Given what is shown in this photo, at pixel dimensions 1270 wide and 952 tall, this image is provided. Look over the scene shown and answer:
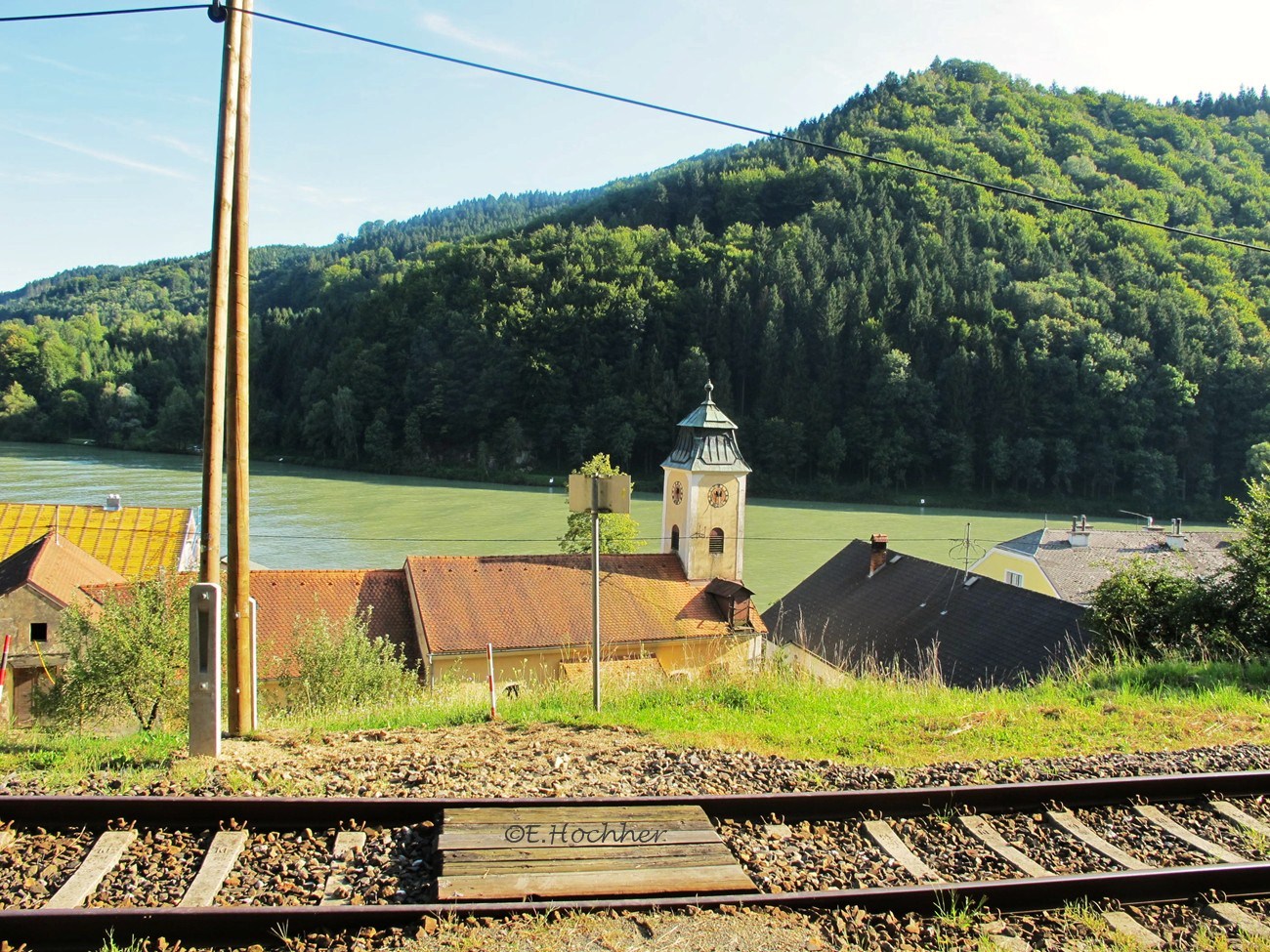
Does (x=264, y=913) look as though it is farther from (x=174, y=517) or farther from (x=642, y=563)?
(x=174, y=517)

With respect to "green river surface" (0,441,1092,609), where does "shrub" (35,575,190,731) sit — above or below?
above

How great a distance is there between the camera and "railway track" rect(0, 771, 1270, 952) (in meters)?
3.23

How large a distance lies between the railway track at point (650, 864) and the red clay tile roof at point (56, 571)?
11.9 m

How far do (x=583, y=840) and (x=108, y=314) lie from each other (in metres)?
157

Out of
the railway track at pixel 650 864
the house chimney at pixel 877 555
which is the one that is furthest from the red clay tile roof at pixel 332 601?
the railway track at pixel 650 864

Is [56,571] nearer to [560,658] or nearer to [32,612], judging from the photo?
[32,612]

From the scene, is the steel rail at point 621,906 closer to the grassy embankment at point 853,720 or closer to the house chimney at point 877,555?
the grassy embankment at point 853,720

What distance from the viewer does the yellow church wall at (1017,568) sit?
22.9 m

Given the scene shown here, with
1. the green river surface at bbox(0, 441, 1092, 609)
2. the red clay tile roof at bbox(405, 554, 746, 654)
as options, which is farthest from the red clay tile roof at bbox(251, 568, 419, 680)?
the green river surface at bbox(0, 441, 1092, 609)

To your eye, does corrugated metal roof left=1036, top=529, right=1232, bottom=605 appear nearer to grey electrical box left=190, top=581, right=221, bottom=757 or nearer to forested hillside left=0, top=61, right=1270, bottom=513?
grey electrical box left=190, top=581, right=221, bottom=757

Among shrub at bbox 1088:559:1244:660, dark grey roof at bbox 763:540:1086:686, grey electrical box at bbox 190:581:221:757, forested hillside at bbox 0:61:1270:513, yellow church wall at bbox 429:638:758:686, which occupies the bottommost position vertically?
yellow church wall at bbox 429:638:758:686

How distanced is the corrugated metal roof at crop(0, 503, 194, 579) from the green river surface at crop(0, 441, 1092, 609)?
8.35 m

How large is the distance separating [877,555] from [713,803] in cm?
1868

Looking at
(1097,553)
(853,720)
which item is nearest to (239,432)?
(853,720)
